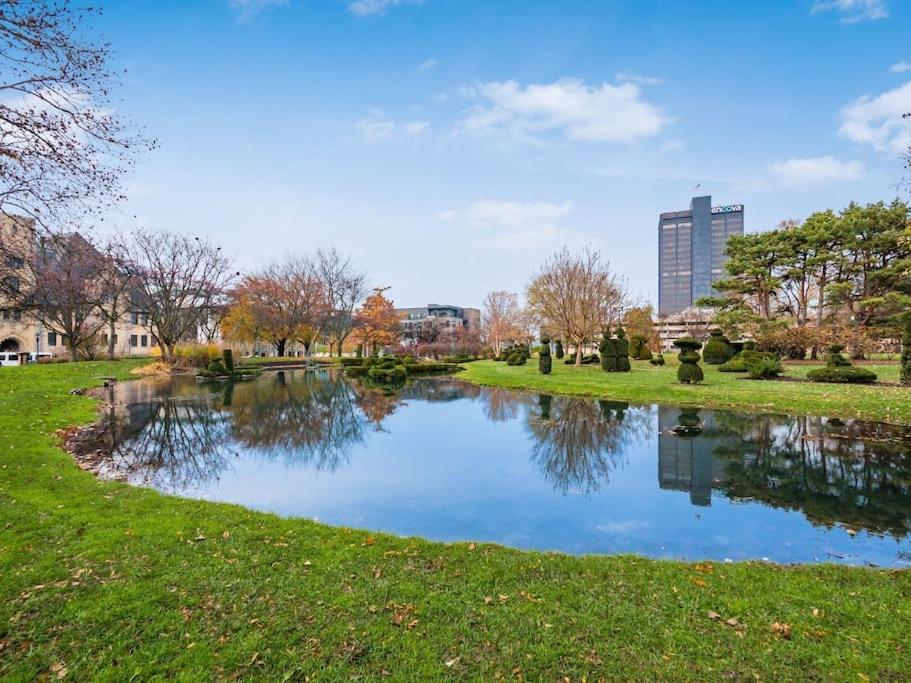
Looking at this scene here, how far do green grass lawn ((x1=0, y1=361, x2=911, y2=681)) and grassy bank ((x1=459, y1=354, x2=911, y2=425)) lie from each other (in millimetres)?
12211

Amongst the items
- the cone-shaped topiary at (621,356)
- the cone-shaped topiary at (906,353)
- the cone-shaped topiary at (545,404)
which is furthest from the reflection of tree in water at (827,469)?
the cone-shaped topiary at (621,356)

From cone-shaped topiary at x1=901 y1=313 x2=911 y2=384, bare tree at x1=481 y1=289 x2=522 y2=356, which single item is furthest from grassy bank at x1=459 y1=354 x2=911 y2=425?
bare tree at x1=481 y1=289 x2=522 y2=356

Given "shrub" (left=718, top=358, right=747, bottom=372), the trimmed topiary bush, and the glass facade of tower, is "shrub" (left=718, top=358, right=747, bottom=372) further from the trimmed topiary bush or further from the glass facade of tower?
the glass facade of tower

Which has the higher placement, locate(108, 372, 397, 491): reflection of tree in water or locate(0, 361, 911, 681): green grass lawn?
locate(0, 361, 911, 681): green grass lawn

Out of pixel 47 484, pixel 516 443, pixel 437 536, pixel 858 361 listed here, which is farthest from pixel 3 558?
pixel 858 361

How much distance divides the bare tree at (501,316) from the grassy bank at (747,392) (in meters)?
35.3

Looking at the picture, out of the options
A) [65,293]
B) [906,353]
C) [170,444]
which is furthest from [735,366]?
[65,293]

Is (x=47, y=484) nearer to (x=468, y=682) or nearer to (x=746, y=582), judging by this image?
(x=468, y=682)

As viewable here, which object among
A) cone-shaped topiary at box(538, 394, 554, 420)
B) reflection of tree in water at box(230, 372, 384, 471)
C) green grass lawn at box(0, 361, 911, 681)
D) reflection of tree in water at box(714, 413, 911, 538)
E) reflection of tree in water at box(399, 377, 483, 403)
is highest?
green grass lawn at box(0, 361, 911, 681)

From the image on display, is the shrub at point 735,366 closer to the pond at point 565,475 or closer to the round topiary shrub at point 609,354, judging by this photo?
the round topiary shrub at point 609,354

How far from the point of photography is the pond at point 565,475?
571 cm

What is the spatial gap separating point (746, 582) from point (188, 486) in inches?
334

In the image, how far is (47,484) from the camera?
6.82 meters

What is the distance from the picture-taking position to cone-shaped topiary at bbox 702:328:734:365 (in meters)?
28.5
